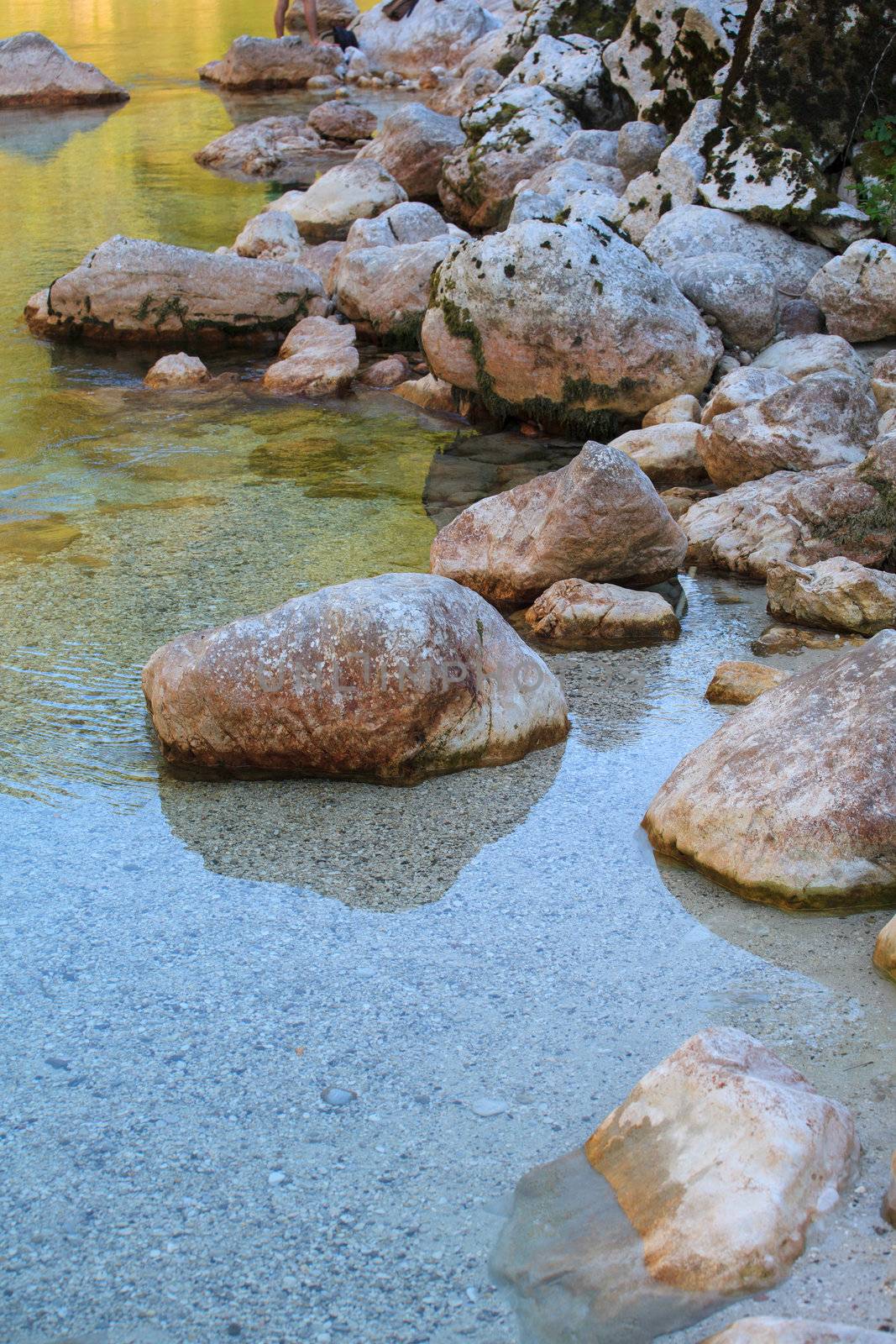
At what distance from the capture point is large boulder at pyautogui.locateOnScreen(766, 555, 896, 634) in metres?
4.84

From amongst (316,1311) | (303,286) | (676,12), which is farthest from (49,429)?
(316,1311)

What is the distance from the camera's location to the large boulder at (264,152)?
52.5 feet

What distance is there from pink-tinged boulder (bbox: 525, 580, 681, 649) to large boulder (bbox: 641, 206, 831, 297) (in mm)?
4041

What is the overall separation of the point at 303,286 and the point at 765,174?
3.30 m

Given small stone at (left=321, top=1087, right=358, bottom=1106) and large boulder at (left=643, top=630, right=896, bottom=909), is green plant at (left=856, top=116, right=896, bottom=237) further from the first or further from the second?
small stone at (left=321, top=1087, right=358, bottom=1106)

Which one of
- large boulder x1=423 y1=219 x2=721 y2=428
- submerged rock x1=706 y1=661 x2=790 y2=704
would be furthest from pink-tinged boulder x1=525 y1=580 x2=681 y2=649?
large boulder x1=423 y1=219 x2=721 y2=428

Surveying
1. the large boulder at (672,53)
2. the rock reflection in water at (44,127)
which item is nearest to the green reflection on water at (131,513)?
the large boulder at (672,53)

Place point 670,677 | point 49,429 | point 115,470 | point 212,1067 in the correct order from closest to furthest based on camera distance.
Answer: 1. point 212,1067
2. point 670,677
3. point 115,470
4. point 49,429

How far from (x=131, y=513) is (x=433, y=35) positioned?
749 inches

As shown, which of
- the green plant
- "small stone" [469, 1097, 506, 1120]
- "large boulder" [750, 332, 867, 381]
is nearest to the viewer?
"small stone" [469, 1097, 506, 1120]

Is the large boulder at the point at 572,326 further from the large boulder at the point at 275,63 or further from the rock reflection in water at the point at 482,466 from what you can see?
the large boulder at the point at 275,63

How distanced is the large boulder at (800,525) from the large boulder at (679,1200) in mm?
3281

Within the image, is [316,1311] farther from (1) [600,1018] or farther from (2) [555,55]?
(2) [555,55]

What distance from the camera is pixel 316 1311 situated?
2184mm
